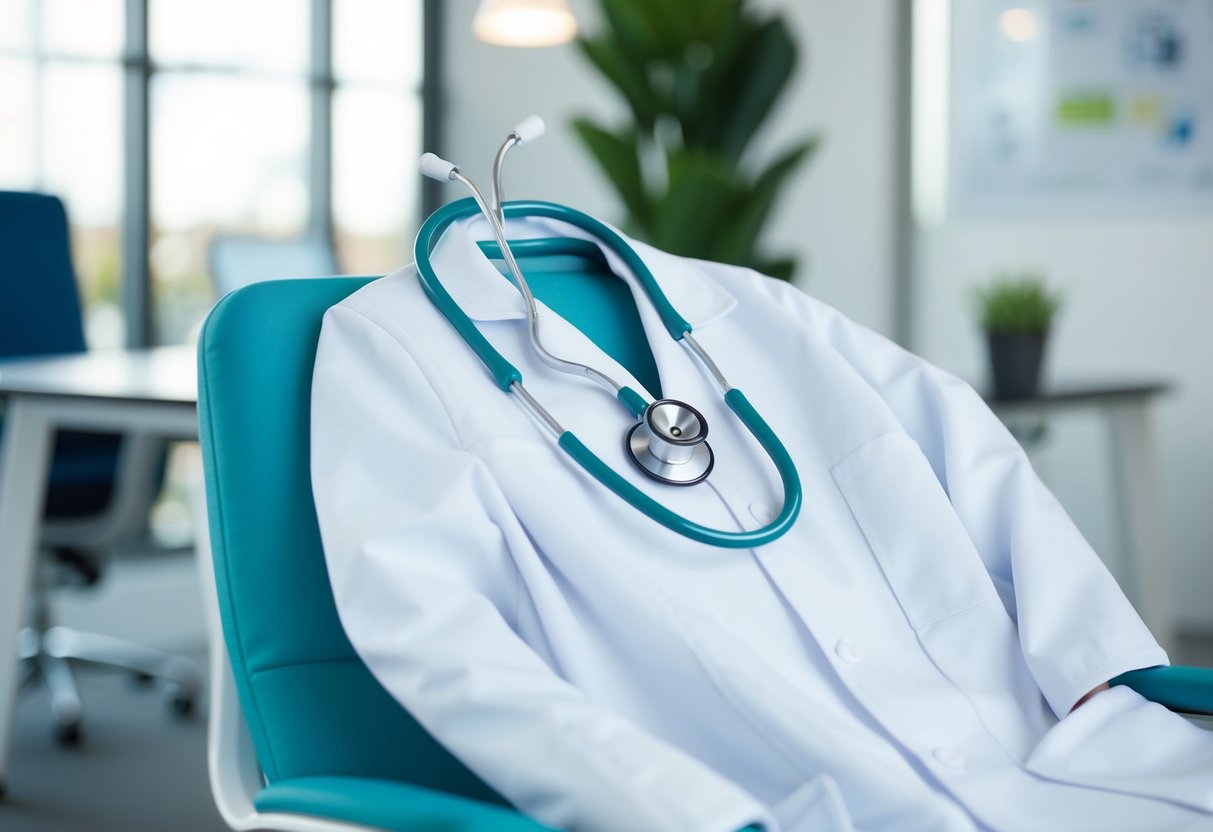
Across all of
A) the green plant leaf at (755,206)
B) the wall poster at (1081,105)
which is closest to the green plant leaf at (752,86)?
the green plant leaf at (755,206)

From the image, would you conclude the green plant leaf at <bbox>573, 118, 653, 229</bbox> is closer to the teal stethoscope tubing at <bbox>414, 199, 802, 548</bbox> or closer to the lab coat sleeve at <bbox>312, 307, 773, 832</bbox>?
the teal stethoscope tubing at <bbox>414, 199, 802, 548</bbox>

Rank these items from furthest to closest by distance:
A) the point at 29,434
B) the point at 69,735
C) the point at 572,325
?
the point at 69,735, the point at 29,434, the point at 572,325

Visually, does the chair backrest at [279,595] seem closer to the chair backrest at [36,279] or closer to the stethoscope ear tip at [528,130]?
the stethoscope ear tip at [528,130]

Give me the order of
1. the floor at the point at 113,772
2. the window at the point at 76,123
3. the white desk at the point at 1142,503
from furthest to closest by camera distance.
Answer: the window at the point at 76,123 → the white desk at the point at 1142,503 → the floor at the point at 113,772

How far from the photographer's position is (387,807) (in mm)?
878

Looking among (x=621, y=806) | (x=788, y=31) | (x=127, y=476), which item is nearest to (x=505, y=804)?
(x=621, y=806)

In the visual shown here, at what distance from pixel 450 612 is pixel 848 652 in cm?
35

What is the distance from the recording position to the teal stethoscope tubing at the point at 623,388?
107cm

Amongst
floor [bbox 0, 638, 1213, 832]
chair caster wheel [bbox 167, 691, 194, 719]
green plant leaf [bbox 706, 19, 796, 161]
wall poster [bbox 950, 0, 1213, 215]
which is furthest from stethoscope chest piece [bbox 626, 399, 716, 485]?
wall poster [bbox 950, 0, 1213, 215]

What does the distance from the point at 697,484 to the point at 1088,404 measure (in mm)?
2088

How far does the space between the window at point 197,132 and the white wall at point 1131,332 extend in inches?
77.9

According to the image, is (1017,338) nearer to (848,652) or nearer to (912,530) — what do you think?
(912,530)

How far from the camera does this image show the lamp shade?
348 centimetres

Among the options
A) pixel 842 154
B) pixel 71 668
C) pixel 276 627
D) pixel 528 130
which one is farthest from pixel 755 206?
pixel 276 627
